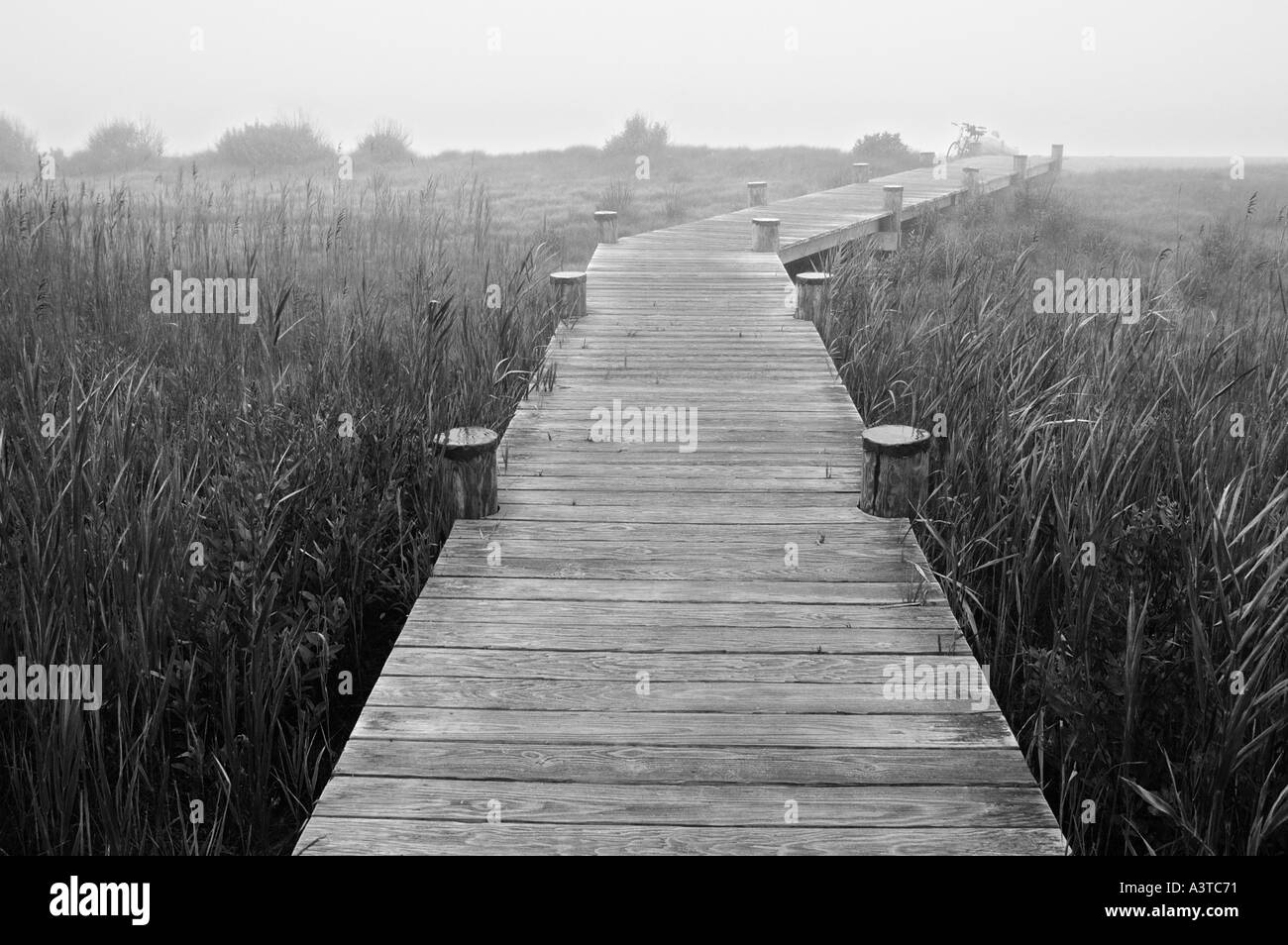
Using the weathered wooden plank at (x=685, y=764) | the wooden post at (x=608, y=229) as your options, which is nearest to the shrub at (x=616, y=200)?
the wooden post at (x=608, y=229)

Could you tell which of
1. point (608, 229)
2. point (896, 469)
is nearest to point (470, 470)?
point (896, 469)

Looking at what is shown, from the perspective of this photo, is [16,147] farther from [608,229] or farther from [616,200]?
[608,229]

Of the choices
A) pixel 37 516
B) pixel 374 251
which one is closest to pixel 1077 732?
pixel 37 516

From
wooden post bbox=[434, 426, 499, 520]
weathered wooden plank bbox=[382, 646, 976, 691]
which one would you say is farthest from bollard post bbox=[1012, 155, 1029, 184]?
weathered wooden plank bbox=[382, 646, 976, 691]

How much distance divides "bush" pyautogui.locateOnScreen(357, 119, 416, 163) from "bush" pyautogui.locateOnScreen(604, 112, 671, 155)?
16.8ft

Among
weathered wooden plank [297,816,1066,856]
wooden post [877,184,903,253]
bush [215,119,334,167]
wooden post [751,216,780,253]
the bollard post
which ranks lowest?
weathered wooden plank [297,816,1066,856]

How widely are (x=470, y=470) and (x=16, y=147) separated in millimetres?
27998

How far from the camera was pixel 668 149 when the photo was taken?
27000 millimetres

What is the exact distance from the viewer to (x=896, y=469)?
156 inches

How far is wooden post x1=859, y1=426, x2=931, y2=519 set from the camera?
12.8ft

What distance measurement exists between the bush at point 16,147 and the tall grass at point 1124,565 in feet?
85.7

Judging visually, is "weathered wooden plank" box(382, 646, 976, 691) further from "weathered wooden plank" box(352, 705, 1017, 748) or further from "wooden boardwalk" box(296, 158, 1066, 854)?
"weathered wooden plank" box(352, 705, 1017, 748)

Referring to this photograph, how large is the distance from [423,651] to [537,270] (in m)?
7.69
